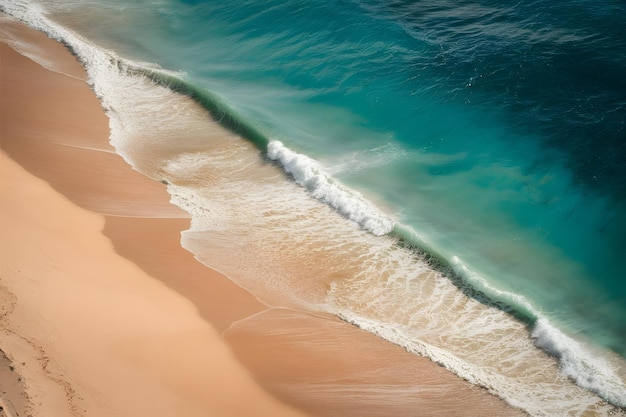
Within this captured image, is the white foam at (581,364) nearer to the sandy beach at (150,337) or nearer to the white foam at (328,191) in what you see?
the sandy beach at (150,337)

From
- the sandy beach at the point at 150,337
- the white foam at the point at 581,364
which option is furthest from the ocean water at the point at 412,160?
the sandy beach at the point at 150,337

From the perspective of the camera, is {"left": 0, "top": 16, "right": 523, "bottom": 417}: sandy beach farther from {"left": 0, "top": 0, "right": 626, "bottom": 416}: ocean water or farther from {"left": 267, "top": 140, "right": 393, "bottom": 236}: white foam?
{"left": 267, "top": 140, "right": 393, "bottom": 236}: white foam

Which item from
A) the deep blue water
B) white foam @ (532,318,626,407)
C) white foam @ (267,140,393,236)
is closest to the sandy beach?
white foam @ (532,318,626,407)

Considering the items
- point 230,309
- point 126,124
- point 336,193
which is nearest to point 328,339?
point 230,309

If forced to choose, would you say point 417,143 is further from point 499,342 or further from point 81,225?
point 81,225

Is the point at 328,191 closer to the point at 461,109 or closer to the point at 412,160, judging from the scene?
the point at 412,160

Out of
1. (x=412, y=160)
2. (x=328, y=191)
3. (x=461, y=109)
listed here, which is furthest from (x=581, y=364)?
(x=461, y=109)
